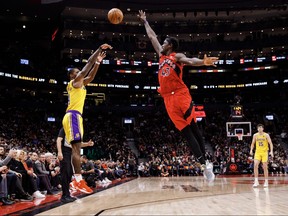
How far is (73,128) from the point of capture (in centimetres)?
572

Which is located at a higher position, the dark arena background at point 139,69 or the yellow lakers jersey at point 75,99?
the dark arena background at point 139,69

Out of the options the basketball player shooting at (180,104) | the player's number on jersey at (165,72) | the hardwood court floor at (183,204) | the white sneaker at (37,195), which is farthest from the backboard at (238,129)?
the player's number on jersey at (165,72)

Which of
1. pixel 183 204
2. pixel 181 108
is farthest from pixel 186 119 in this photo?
pixel 183 204

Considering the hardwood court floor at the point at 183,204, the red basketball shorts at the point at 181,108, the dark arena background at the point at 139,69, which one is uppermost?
the dark arena background at the point at 139,69

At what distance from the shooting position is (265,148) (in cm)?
1037

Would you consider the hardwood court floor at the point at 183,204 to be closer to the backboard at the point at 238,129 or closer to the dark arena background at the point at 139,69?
the backboard at the point at 238,129

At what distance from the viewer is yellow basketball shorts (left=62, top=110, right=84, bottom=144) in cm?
571

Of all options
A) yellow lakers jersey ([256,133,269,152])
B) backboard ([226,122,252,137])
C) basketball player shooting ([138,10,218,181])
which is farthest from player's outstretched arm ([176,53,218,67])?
backboard ([226,122,252,137])

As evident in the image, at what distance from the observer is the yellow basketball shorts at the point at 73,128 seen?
5.71m

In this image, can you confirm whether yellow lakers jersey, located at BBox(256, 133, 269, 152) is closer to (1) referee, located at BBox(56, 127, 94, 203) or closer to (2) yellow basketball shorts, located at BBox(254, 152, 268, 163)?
(2) yellow basketball shorts, located at BBox(254, 152, 268, 163)

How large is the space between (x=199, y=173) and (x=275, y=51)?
24.9 m

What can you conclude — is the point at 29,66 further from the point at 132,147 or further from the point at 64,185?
the point at 64,185

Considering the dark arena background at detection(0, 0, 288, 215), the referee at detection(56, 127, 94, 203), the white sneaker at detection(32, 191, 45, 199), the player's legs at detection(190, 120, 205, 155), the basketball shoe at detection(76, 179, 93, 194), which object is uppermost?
the dark arena background at detection(0, 0, 288, 215)

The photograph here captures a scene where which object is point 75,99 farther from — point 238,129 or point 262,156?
point 238,129
